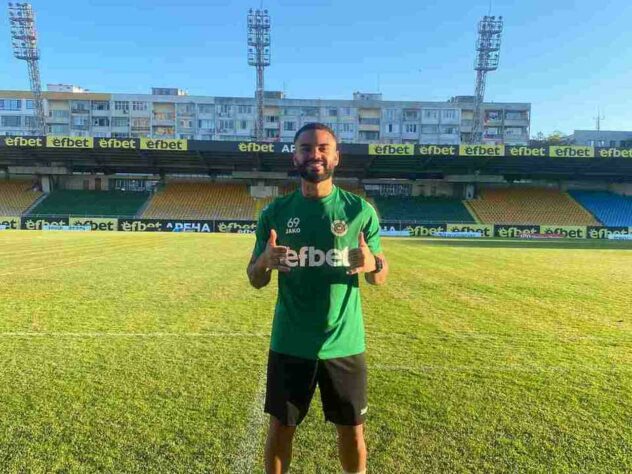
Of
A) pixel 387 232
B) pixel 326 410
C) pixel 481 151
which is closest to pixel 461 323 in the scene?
pixel 326 410

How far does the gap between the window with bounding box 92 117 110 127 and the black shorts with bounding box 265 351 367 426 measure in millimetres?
81164

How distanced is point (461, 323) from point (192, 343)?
3.97 m

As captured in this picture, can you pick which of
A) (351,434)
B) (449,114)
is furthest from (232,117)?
(351,434)

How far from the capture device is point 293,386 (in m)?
2.75

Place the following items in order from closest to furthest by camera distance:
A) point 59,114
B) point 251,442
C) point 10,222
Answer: point 251,442, point 10,222, point 59,114

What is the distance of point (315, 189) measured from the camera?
2.81 meters

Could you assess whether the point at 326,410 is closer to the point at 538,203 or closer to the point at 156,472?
the point at 156,472

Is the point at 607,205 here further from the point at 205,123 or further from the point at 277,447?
the point at 205,123

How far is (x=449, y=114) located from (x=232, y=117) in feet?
112

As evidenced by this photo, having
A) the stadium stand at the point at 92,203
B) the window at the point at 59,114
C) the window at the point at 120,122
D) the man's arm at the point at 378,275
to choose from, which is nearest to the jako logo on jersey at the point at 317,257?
the man's arm at the point at 378,275

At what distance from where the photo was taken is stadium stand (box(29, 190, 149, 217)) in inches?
1671

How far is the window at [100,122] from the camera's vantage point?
7494 cm

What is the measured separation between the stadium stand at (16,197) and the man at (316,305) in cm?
4717

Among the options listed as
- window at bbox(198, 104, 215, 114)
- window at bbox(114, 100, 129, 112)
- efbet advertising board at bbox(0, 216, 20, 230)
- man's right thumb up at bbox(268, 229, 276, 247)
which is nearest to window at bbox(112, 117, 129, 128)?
window at bbox(114, 100, 129, 112)
